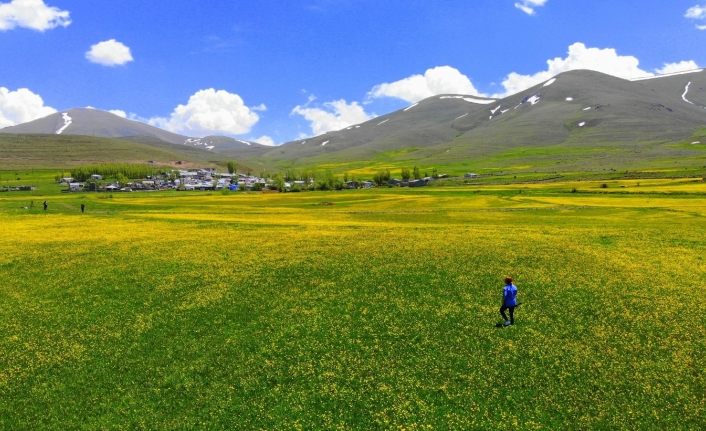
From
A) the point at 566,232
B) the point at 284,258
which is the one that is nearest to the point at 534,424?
the point at 284,258

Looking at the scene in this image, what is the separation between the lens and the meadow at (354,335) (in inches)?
898

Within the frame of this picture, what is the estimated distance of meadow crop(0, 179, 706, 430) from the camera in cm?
2281

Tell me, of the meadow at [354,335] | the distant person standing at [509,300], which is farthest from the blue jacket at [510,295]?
the meadow at [354,335]

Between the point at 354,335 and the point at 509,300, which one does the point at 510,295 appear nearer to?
the point at 509,300

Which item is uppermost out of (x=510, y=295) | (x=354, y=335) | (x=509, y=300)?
(x=510, y=295)

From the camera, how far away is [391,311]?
33.8m

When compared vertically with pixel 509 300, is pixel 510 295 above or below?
above

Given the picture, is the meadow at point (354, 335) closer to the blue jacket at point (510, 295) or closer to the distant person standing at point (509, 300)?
the distant person standing at point (509, 300)

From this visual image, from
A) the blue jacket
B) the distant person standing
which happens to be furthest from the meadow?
the blue jacket

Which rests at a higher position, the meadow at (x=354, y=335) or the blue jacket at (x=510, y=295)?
the blue jacket at (x=510, y=295)

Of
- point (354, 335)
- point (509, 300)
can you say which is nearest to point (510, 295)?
point (509, 300)

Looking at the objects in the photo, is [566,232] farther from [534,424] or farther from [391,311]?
[534,424]

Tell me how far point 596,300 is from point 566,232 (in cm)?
3088

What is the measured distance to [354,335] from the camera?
30156 mm
